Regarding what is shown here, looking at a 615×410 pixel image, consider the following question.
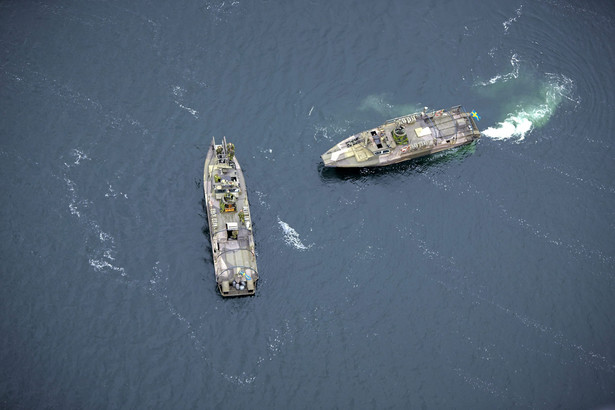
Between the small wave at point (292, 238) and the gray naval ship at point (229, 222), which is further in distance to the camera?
the small wave at point (292, 238)

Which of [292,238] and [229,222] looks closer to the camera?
[229,222]

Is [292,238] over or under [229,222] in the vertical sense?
under

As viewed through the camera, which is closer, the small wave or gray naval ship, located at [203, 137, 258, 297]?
gray naval ship, located at [203, 137, 258, 297]

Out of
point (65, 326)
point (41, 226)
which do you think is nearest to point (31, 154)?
point (41, 226)

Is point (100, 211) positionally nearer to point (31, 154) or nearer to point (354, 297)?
point (31, 154)
